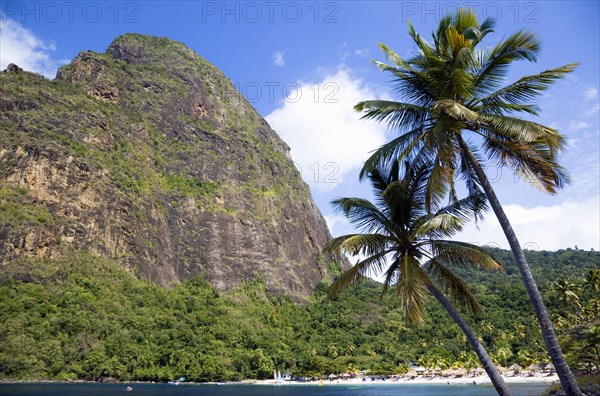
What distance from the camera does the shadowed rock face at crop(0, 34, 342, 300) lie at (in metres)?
112

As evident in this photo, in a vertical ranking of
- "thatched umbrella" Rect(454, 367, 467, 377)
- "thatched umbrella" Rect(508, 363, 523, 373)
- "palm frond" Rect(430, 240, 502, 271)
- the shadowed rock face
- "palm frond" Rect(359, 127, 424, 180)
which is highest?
the shadowed rock face

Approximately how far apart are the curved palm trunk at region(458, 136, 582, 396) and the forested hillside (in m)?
66.1

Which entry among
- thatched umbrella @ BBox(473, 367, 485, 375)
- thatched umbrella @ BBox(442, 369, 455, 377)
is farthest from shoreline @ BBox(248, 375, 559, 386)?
thatched umbrella @ BBox(442, 369, 455, 377)

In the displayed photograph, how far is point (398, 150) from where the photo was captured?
42.7ft

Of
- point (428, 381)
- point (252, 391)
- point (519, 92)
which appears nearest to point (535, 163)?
point (519, 92)

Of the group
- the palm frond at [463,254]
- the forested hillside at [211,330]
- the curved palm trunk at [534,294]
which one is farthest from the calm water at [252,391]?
the curved palm trunk at [534,294]

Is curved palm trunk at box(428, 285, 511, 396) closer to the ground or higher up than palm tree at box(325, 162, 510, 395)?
closer to the ground

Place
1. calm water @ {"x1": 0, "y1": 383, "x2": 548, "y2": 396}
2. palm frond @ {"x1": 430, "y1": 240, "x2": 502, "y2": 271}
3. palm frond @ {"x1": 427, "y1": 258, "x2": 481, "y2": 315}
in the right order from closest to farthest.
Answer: palm frond @ {"x1": 430, "y1": 240, "x2": 502, "y2": 271}, palm frond @ {"x1": 427, "y1": 258, "x2": 481, "y2": 315}, calm water @ {"x1": 0, "y1": 383, "x2": 548, "y2": 396}

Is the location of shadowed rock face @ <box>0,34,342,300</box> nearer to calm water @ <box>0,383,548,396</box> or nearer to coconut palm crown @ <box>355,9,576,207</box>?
calm water @ <box>0,383,548,396</box>

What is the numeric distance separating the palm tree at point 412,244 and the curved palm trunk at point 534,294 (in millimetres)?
1620

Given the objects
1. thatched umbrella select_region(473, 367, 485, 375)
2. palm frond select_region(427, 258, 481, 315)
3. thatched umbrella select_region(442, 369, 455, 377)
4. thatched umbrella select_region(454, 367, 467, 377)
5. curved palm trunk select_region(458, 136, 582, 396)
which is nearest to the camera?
curved palm trunk select_region(458, 136, 582, 396)

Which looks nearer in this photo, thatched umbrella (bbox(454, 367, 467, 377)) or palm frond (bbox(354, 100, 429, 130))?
palm frond (bbox(354, 100, 429, 130))

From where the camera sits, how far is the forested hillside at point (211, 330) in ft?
293

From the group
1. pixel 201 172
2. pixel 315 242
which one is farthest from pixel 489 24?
pixel 315 242
